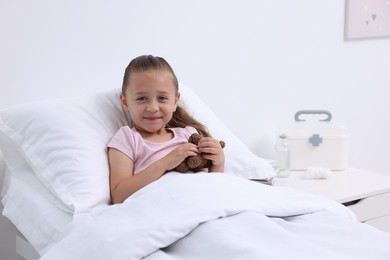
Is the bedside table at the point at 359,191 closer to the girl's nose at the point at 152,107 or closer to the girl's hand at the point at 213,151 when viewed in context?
the girl's hand at the point at 213,151

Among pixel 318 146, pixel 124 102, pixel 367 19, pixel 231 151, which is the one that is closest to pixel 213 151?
pixel 231 151

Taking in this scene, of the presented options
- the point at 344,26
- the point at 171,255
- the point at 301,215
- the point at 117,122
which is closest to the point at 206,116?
the point at 117,122

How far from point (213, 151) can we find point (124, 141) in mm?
241

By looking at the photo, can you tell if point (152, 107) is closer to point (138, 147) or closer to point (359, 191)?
point (138, 147)

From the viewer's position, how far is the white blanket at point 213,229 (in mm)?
1349

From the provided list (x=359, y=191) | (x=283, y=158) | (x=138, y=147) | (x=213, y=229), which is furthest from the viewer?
(x=283, y=158)

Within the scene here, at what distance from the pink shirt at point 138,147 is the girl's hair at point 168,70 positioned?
12 centimetres

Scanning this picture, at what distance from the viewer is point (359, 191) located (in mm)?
2234

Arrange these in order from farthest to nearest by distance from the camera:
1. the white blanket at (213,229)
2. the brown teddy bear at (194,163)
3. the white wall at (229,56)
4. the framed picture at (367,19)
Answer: the framed picture at (367,19), the white wall at (229,56), the brown teddy bear at (194,163), the white blanket at (213,229)

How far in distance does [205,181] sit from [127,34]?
31.2 inches

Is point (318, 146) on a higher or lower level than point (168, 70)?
lower

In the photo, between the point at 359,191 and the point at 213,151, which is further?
the point at 359,191

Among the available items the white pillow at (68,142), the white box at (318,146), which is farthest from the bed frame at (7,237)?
the white box at (318,146)

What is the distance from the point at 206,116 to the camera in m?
2.10
